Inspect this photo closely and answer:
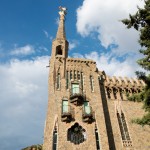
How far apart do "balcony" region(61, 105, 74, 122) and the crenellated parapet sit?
685cm

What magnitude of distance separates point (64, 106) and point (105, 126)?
553 centimetres

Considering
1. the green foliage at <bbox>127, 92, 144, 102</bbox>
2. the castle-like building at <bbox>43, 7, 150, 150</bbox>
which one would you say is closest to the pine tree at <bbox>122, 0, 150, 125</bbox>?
the green foliage at <bbox>127, 92, 144, 102</bbox>

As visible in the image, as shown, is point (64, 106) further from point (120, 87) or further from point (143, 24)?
point (143, 24)

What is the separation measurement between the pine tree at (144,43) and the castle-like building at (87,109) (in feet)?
38.1

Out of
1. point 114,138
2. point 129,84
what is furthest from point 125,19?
point 129,84

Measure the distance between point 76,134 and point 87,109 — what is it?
11.8 ft

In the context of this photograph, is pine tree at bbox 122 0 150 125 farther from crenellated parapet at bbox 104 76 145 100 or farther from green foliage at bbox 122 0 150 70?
crenellated parapet at bbox 104 76 145 100

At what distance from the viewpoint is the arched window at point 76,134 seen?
24953 mm

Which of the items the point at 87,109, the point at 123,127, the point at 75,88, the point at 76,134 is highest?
the point at 75,88

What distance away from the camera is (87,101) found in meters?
28.4

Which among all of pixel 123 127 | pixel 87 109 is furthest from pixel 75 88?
pixel 123 127

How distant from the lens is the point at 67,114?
25703 mm

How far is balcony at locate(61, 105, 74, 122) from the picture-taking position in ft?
84.3

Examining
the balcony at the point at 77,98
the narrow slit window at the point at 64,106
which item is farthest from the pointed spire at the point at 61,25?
the narrow slit window at the point at 64,106
